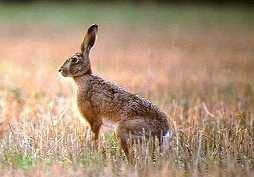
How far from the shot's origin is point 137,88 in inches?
480

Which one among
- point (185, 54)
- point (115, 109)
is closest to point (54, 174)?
point (115, 109)

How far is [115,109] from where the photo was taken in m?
7.23

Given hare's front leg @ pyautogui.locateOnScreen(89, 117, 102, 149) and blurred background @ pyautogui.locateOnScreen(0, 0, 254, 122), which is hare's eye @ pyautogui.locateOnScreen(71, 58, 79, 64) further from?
blurred background @ pyautogui.locateOnScreen(0, 0, 254, 122)

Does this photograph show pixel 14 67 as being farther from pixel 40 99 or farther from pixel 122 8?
pixel 122 8

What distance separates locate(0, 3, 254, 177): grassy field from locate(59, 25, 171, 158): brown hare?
18cm

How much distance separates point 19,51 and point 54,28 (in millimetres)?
6005

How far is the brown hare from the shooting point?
271 inches

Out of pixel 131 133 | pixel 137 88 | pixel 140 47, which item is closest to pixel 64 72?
pixel 131 133

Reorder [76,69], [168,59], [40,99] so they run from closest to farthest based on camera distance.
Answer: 1. [76,69]
2. [40,99]
3. [168,59]

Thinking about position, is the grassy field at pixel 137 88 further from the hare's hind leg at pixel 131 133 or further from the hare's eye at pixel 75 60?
the hare's eye at pixel 75 60

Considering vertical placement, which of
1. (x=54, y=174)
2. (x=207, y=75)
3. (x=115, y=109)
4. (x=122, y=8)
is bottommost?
(x=54, y=174)

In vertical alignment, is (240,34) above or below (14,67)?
above

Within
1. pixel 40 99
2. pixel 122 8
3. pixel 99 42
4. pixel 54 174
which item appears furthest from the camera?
pixel 122 8

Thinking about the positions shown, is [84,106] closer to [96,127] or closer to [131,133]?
[96,127]
